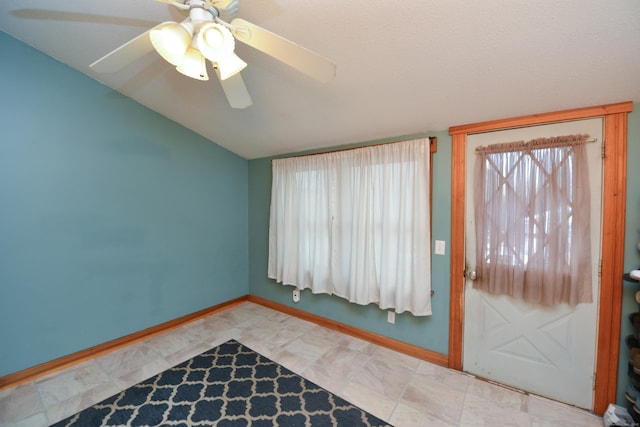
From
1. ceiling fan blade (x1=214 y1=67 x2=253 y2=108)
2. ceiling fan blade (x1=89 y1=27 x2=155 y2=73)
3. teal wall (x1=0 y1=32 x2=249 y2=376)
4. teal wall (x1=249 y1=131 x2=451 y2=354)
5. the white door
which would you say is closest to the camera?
ceiling fan blade (x1=89 y1=27 x2=155 y2=73)

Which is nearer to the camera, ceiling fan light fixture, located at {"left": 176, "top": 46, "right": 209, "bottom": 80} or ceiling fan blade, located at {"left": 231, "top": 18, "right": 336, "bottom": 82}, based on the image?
ceiling fan blade, located at {"left": 231, "top": 18, "right": 336, "bottom": 82}

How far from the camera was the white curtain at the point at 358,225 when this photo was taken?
2.29 m

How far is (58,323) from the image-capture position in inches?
85.9

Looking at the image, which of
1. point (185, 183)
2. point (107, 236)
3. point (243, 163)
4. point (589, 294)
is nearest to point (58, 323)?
point (107, 236)

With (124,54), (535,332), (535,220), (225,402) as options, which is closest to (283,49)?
(124,54)

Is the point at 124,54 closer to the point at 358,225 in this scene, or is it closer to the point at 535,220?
the point at 358,225

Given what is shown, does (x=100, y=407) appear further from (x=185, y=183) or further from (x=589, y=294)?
(x=589, y=294)

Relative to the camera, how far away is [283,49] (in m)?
1.11

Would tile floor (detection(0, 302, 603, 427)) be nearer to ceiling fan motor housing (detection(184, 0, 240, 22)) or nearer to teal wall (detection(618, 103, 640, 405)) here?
teal wall (detection(618, 103, 640, 405))

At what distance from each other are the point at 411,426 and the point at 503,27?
7.83ft

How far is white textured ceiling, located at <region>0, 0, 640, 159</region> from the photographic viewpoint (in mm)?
1229

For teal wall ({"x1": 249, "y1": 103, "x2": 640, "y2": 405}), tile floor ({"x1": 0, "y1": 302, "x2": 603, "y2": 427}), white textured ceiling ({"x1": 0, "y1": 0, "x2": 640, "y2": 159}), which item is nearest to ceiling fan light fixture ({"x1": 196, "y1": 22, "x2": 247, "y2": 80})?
white textured ceiling ({"x1": 0, "y1": 0, "x2": 640, "y2": 159})

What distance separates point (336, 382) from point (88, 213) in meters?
2.70

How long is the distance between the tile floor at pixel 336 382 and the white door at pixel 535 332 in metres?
0.12
